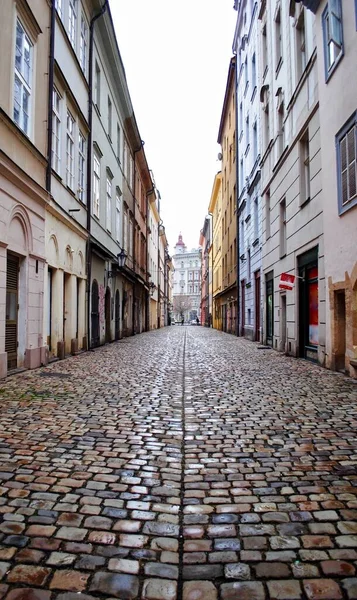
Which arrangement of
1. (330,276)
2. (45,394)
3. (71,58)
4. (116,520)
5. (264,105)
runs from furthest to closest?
(264,105), (71,58), (330,276), (45,394), (116,520)

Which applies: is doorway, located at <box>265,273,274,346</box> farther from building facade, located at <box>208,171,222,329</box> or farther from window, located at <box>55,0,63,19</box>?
building facade, located at <box>208,171,222,329</box>

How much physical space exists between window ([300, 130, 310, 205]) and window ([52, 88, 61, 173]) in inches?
270

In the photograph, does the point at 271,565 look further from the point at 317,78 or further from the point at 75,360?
the point at 317,78

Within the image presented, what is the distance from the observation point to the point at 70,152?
45.6 ft

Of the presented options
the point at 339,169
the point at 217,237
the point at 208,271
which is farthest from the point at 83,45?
the point at 208,271

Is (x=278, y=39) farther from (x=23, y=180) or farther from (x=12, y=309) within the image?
(x=12, y=309)

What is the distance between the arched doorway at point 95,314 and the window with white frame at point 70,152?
184 inches

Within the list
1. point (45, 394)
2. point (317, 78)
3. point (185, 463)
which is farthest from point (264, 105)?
point (185, 463)

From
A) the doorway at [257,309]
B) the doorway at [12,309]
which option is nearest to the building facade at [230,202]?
the doorway at [257,309]

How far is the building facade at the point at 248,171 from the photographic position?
21.5 meters

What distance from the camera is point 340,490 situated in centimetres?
323

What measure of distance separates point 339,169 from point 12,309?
7.43m

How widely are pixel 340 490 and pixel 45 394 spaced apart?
190 inches

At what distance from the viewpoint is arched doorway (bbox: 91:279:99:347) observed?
56.2 feet
